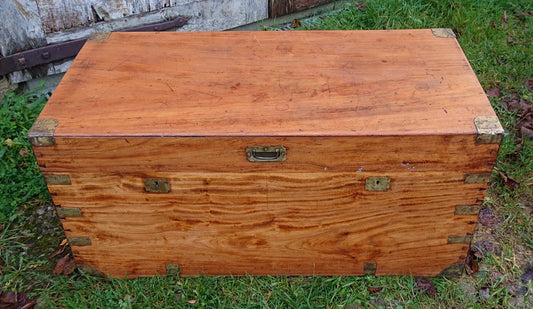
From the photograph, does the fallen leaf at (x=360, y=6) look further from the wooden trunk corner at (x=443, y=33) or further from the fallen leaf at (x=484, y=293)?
the fallen leaf at (x=484, y=293)

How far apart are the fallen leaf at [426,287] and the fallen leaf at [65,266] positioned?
1.56m

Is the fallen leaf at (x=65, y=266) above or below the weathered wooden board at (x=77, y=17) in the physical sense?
below

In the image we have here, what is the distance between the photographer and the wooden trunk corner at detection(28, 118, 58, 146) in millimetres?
1809

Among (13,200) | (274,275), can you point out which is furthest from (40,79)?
(274,275)

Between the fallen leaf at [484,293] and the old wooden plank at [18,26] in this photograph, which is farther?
the old wooden plank at [18,26]

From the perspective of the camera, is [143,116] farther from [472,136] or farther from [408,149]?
[472,136]

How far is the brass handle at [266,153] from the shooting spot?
1822mm

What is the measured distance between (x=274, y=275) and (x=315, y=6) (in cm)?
249

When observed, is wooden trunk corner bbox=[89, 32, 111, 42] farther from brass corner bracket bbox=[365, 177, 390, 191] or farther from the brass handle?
brass corner bracket bbox=[365, 177, 390, 191]

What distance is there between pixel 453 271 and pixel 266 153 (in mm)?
1031

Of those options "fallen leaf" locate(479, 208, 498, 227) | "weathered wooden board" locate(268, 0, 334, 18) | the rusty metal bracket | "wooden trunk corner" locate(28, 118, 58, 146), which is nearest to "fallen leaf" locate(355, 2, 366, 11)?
"weathered wooden board" locate(268, 0, 334, 18)

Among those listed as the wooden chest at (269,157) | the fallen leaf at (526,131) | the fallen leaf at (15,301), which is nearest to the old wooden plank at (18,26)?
the wooden chest at (269,157)

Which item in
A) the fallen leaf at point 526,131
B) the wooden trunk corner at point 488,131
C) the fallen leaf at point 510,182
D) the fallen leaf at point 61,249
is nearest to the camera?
the wooden trunk corner at point 488,131

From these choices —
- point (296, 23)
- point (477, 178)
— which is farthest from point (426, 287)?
point (296, 23)
